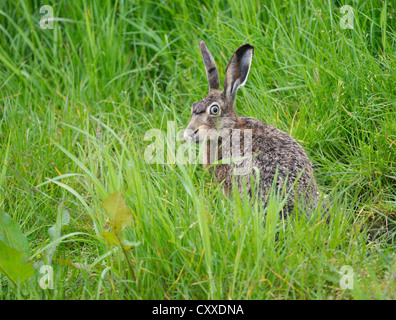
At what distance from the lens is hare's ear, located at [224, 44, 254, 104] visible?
4594 mm

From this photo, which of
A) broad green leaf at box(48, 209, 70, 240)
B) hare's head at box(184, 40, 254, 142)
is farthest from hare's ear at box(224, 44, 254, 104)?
broad green leaf at box(48, 209, 70, 240)

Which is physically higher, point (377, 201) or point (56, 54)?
point (56, 54)

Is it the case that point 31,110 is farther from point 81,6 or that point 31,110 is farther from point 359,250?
point 359,250

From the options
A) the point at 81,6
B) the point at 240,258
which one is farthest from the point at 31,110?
→ the point at 240,258

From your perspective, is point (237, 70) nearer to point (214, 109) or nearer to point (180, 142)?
point (214, 109)

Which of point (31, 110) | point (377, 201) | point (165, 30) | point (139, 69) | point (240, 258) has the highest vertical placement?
point (165, 30)

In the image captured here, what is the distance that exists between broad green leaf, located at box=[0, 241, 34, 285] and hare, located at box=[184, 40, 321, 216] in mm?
1494

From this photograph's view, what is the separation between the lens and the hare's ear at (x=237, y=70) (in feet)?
15.1

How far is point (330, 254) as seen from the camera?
132 inches

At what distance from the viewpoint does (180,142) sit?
188 inches

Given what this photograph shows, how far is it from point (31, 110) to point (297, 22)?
9.01 feet

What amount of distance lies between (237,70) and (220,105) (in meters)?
0.34

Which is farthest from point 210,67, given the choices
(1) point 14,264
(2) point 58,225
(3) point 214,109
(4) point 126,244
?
(1) point 14,264

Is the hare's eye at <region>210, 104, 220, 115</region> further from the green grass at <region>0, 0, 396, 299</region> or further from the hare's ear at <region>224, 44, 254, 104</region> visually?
the green grass at <region>0, 0, 396, 299</region>
